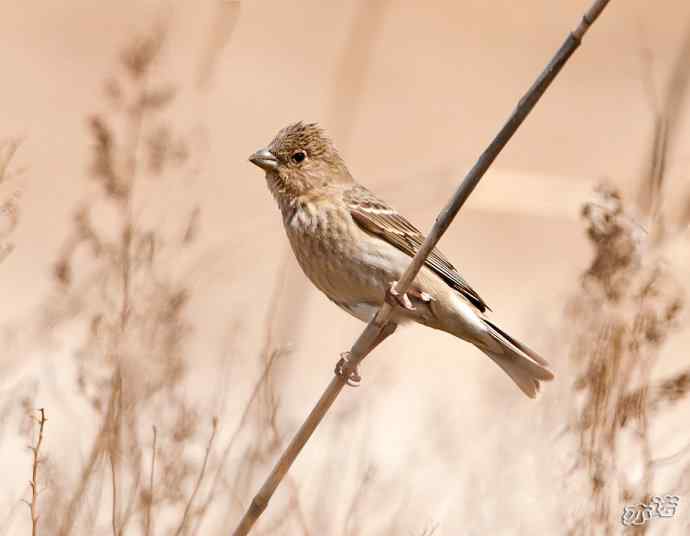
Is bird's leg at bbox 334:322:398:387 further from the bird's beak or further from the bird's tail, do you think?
the bird's beak

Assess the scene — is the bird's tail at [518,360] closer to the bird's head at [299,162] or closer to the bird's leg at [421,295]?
the bird's leg at [421,295]

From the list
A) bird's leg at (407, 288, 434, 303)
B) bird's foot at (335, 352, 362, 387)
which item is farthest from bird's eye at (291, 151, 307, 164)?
bird's foot at (335, 352, 362, 387)

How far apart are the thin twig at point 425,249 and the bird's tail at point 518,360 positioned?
0.73m

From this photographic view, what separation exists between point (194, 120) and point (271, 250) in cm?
440

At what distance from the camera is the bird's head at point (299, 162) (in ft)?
14.1

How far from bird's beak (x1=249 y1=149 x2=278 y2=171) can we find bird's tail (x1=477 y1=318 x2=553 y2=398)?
0.82m

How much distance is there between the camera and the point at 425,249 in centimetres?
278

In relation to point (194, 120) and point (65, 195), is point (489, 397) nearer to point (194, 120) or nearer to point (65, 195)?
point (194, 120)

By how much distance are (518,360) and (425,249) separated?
1.30 m

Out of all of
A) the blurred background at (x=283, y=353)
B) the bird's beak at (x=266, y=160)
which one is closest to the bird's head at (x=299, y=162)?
the bird's beak at (x=266, y=160)

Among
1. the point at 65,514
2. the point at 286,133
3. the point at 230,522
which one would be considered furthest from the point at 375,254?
the point at 65,514

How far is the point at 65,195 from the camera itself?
8008 mm

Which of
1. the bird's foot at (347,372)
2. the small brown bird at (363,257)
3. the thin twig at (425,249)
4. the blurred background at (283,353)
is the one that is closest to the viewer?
the thin twig at (425,249)

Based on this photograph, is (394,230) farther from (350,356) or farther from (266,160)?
(350,356)
